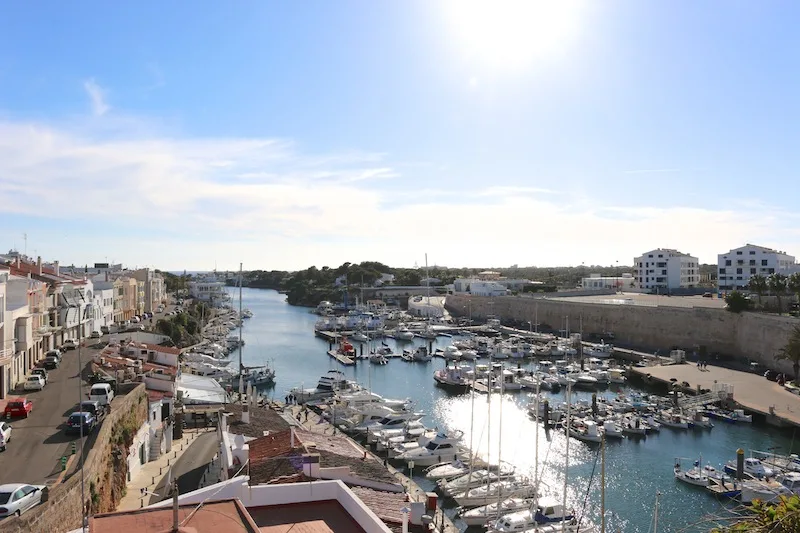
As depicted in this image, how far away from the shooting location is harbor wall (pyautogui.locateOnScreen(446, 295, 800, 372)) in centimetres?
3941

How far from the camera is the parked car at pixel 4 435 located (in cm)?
1318

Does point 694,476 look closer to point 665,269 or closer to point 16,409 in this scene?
point 16,409

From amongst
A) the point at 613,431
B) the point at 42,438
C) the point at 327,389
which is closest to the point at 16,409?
the point at 42,438

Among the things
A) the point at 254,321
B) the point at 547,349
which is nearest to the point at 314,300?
the point at 254,321

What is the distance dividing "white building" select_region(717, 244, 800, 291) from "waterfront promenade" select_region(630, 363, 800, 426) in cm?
2661

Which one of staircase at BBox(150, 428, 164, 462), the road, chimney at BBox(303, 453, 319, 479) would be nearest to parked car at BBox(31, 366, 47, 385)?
the road

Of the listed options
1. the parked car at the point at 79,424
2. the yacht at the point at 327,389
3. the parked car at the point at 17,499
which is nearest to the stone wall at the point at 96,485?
the parked car at the point at 17,499

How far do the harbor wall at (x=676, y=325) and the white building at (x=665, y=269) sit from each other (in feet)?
56.5

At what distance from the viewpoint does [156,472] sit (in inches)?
650

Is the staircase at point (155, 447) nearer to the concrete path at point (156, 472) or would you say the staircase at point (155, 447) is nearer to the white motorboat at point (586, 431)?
the concrete path at point (156, 472)

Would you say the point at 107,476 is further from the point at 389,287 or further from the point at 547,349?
the point at 389,287

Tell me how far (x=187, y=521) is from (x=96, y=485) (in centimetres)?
764

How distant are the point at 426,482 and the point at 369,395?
956 centimetres

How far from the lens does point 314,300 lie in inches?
4131
